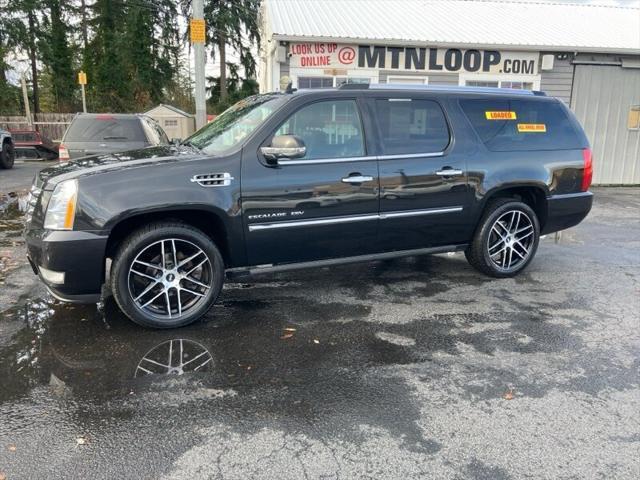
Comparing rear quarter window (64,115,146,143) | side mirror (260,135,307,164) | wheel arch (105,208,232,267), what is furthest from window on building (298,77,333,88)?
wheel arch (105,208,232,267)

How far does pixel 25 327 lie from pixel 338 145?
295 cm

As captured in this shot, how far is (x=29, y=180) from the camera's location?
1367 cm

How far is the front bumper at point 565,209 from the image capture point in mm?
5758

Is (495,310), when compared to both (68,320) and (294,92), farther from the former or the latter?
(68,320)

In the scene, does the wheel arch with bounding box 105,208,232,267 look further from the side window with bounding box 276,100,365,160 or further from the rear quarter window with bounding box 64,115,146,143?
the rear quarter window with bounding box 64,115,146,143

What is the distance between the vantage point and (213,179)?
4.20 m

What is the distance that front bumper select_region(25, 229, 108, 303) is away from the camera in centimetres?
385

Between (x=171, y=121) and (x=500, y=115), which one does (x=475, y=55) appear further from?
(x=171, y=121)

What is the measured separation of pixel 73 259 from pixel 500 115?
4.20m

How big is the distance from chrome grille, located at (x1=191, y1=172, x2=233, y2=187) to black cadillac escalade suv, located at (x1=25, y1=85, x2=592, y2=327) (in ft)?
0.04

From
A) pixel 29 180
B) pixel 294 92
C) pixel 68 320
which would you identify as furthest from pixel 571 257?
pixel 29 180

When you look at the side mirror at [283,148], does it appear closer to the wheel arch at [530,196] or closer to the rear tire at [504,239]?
the wheel arch at [530,196]

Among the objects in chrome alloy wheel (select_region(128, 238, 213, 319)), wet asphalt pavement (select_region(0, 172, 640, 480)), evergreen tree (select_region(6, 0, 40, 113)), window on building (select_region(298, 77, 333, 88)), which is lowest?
wet asphalt pavement (select_region(0, 172, 640, 480))

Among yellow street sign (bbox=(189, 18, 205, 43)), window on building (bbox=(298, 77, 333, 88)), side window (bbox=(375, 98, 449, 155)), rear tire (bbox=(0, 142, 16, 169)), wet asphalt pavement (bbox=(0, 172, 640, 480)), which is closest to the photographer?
wet asphalt pavement (bbox=(0, 172, 640, 480))
